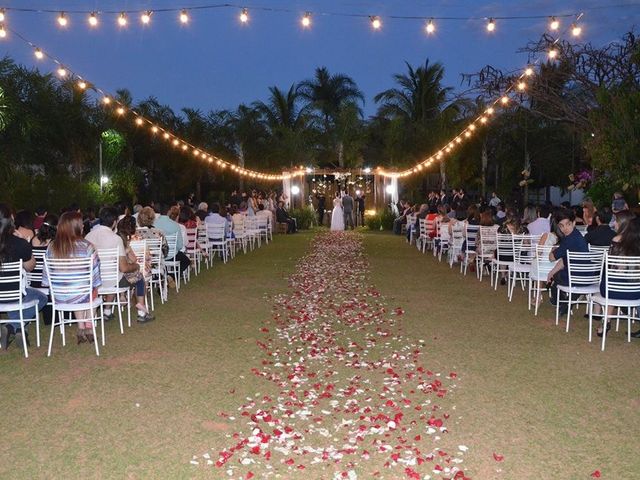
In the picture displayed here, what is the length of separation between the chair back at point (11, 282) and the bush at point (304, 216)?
19.9m

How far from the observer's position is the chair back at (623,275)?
6.63 m

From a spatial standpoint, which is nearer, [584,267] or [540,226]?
[584,267]

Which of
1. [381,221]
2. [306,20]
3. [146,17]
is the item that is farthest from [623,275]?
[381,221]

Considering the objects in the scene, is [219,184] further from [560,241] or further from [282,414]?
[282,414]

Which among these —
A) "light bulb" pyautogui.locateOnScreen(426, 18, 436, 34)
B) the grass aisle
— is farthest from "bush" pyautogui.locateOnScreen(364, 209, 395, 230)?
the grass aisle

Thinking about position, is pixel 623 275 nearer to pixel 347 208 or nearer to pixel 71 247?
pixel 71 247

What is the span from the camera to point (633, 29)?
13492 mm

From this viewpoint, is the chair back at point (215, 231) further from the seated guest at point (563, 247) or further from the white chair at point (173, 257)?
the seated guest at point (563, 247)

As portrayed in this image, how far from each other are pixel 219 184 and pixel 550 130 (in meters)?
16.1

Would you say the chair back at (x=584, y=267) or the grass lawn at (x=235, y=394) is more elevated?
the chair back at (x=584, y=267)

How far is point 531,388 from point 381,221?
20875mm

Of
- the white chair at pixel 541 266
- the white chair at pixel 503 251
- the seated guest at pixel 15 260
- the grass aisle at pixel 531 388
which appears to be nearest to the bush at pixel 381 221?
the white chair at pixel 503 251

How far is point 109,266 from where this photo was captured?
7402 mm

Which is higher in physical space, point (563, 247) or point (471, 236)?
point (563, 247)
